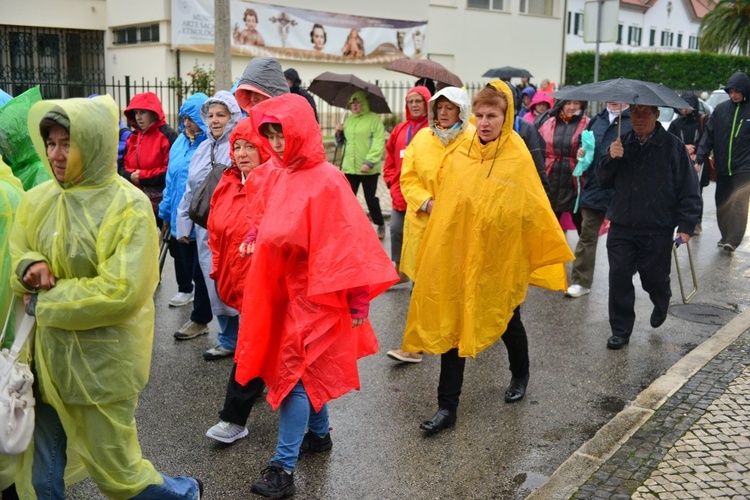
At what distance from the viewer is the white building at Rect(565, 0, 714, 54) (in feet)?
149

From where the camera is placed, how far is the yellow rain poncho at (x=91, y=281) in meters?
2.96

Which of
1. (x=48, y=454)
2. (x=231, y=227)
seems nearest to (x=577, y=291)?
(x=231, y=227)

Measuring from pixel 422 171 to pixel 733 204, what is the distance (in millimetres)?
5592

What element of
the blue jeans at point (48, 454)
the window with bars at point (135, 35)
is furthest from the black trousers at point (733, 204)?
the window with bars at point (135, 35)

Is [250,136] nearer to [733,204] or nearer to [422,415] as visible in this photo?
[422,415]

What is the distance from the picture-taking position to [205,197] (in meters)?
5.46

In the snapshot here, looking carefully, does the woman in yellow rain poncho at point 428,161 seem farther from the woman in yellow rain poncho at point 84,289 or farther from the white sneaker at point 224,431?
the woman in yellow rain poncho at point 84,289

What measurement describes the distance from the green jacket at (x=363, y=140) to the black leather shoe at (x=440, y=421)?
5.36 m

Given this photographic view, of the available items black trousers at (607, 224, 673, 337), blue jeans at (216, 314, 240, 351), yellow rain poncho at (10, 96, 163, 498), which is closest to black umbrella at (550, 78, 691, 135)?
black trousers at (607, 224, 673, 337)

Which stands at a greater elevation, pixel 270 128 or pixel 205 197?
pixel 270 128

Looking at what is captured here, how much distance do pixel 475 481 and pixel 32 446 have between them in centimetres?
215

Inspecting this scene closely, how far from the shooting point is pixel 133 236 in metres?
3.04

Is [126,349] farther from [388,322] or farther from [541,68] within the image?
[541,68]

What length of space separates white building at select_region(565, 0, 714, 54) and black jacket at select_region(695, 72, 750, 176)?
36126 millimetres
